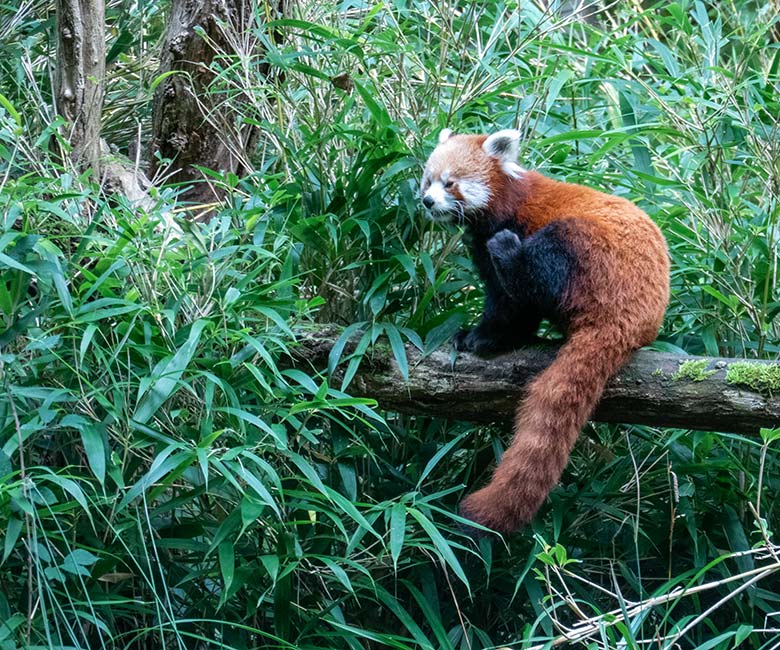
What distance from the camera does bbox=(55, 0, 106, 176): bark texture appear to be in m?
3.15

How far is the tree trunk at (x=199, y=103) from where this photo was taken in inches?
141

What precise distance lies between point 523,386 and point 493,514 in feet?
1.50

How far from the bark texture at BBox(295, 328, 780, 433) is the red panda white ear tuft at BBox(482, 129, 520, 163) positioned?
756 mm

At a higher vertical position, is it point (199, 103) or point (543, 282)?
point (199, 103)

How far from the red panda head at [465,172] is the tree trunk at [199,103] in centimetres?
86

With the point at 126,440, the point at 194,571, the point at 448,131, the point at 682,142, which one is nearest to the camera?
the point at 126,440

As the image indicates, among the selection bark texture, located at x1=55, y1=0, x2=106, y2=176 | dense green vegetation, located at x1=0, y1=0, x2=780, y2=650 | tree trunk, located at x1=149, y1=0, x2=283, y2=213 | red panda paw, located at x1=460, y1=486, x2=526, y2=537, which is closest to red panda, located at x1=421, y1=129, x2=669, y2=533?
red panda paw, located at x1=460, y1=486, x2=526, y2=537

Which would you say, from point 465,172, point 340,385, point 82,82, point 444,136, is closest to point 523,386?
point 340,385

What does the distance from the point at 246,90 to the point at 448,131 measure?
75 cm

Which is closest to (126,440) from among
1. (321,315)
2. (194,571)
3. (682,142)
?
(194,571)

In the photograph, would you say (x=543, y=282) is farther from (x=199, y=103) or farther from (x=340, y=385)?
(x=199, y=103)

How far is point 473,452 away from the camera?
3.13 m

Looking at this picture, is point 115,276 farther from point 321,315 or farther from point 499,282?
point 499,282

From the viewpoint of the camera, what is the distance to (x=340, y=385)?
288 cm
